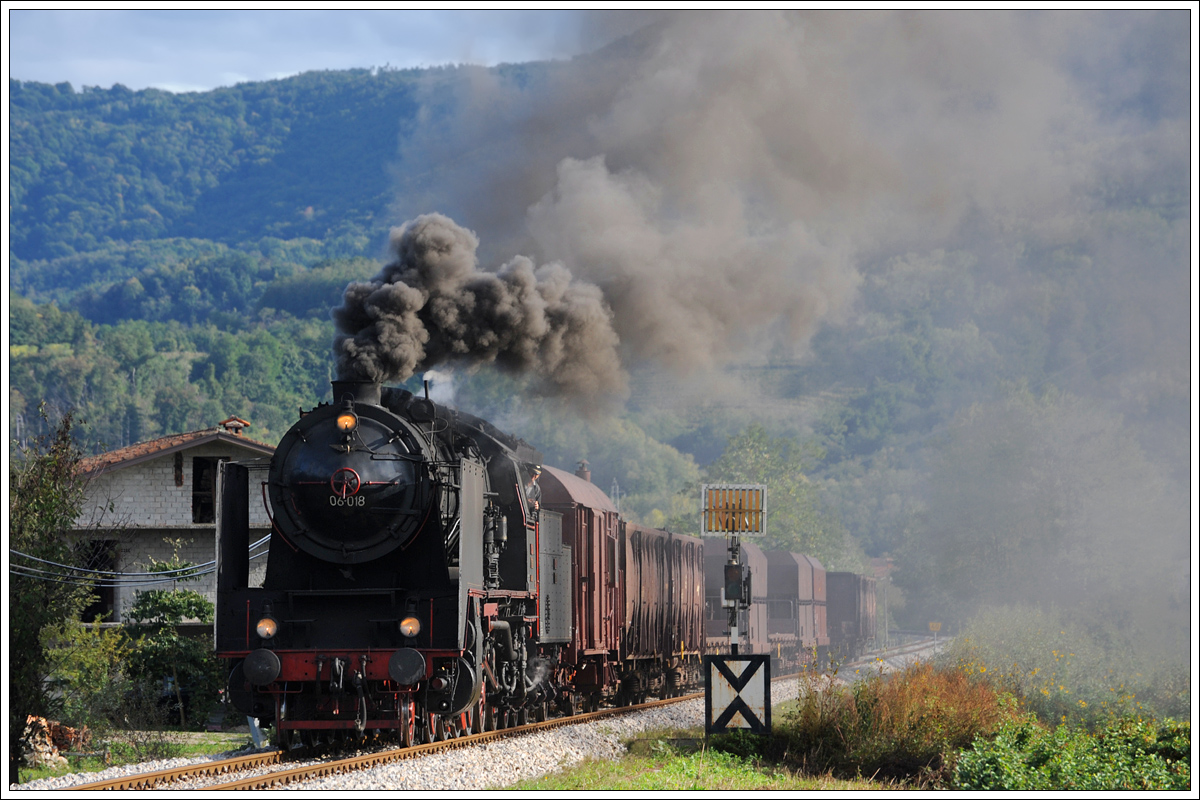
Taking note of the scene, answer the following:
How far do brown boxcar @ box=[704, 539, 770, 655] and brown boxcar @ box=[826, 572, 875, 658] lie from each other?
483 inches

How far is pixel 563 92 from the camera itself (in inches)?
1099

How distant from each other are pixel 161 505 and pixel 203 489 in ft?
3.27

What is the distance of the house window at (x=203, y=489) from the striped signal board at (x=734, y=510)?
1631 centimetres

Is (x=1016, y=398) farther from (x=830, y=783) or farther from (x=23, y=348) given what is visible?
(x=23, y=348)

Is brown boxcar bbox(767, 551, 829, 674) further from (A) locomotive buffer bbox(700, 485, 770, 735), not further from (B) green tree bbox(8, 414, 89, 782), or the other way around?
(B) green tree bbox(8, 414, 89, 782)

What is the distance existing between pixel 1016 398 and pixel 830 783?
213 feet

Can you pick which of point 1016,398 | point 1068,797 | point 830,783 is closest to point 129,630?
point 830,783

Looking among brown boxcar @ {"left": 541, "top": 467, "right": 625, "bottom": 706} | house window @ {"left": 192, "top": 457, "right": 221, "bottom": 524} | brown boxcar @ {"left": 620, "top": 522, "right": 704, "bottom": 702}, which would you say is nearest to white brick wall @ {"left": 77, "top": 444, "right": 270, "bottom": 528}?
house window @ {"left": 192, "top": 457, "right": 221, "bottom": 524}

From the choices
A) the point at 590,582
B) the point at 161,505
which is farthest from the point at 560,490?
the point at 161,505

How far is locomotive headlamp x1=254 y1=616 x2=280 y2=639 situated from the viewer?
43.6 ft

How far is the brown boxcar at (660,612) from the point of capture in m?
21.4

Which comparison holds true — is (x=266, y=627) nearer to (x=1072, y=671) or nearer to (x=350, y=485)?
(x=350, y=485)

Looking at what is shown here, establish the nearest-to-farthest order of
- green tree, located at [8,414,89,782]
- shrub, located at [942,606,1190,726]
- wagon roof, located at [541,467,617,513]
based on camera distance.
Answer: green tree, located at [8,414,89,782]
wagon roof, located at [541,467,617,513]
shrub, located at [942,606,1190,726]

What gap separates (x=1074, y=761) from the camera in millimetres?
13242
